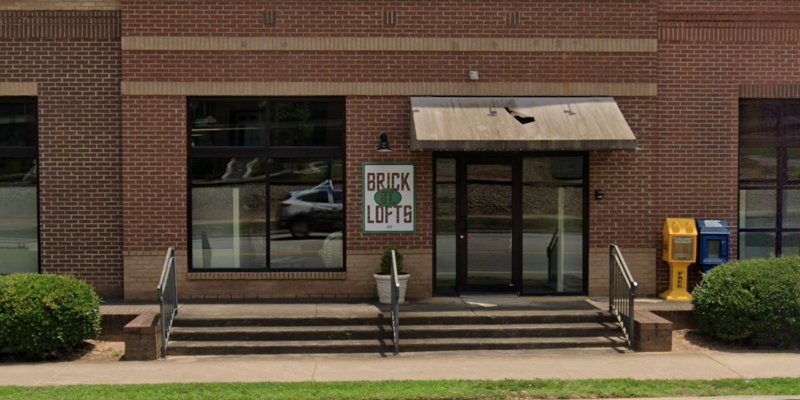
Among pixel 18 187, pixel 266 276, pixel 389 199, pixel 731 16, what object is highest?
pixel 731 16

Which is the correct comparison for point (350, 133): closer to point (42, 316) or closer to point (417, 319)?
point (417, 319)

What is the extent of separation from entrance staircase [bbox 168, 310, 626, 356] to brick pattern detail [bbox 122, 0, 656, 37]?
440 cm

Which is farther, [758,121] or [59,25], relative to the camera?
[758,121]

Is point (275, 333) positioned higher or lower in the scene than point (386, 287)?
lower

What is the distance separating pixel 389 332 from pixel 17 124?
6.81 m

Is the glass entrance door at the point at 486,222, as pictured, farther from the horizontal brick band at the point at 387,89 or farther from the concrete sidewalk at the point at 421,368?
the concrete sidewalk at the point at 421,368

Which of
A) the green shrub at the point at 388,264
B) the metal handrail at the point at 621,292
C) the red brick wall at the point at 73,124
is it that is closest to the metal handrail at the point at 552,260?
the metal handrail at the point at 621,292

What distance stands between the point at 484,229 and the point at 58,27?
288 inches

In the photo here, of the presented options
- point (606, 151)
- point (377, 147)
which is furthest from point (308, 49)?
point (606, 151)

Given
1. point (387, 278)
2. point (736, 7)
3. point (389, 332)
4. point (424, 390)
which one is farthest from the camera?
point (736, 7)

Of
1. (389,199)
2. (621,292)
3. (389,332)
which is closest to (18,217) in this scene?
(389,199)

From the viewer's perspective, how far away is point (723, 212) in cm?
1323

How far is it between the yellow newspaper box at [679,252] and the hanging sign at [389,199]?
13.1 ft

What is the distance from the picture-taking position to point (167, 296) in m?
11.2
